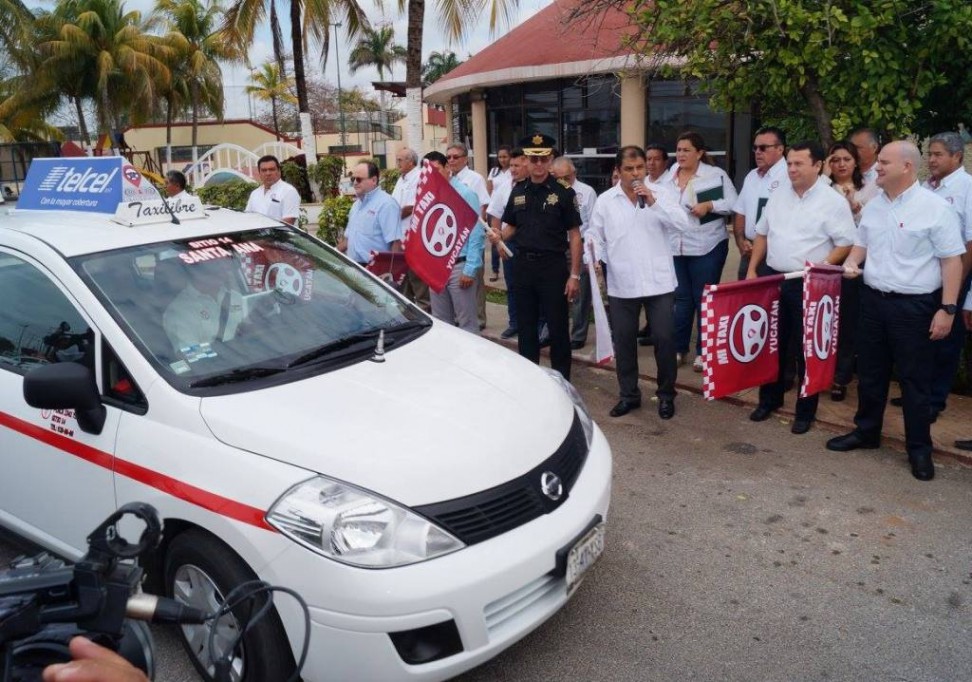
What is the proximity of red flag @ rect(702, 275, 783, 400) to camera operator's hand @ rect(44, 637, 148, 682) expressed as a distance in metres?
4.30

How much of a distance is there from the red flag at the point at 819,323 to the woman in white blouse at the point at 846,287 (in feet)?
2.10

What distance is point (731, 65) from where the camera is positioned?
649 cm

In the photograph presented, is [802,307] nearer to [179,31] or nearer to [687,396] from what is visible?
[687,396]

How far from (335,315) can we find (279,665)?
1.64 meters

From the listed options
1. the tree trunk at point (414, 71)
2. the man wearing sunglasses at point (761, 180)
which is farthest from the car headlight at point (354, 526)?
the tree trunk at point (414, 71)

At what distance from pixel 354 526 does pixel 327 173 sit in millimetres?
20860

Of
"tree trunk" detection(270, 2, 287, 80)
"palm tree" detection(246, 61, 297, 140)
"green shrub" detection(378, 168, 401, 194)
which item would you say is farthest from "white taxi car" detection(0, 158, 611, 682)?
"palm tree" detection(246, 61, 297, 140)

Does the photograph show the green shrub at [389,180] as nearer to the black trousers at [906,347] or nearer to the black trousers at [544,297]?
the black trousers at [544,297]

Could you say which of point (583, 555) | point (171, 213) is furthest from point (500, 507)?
point (171, 213)

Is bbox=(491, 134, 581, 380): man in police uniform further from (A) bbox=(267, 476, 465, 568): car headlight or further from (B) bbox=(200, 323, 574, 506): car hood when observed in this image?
(A) bbox=(267, 476, 465, 568): car headlight

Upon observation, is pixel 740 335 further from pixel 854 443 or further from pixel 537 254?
pixel 537 254

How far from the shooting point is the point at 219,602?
2.82 metres

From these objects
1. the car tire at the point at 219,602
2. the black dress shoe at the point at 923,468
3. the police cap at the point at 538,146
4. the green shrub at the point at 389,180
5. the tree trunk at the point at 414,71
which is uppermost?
the tree trunk at the point at 414,71

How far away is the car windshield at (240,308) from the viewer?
10.8 ft
